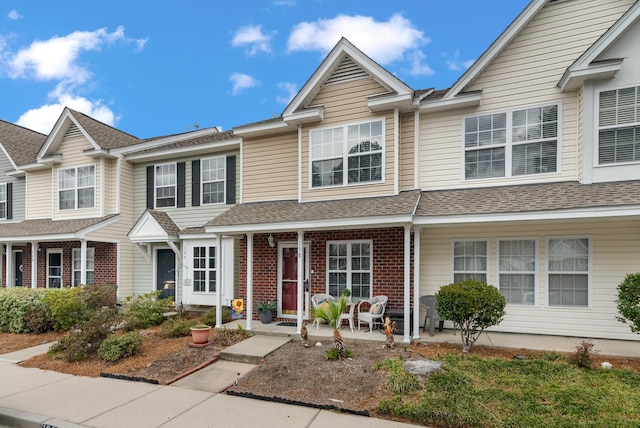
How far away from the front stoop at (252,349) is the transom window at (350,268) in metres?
2.12

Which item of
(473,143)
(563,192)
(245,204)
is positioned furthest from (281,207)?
(563,192)

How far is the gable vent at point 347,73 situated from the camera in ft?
30.2

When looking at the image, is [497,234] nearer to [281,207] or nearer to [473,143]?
[473,143]

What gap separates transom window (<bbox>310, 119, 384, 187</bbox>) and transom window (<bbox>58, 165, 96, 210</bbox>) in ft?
31.4

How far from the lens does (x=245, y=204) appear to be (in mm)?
10695

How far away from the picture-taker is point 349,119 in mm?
9281

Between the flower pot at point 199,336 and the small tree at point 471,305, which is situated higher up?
the small tree at point 471,305

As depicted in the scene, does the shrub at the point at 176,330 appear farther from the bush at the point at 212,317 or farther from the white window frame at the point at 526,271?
the white window frame at the point at 526,271

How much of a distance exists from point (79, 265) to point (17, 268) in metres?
4.46

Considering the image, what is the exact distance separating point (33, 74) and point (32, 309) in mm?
14501

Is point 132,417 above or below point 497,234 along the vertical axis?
below

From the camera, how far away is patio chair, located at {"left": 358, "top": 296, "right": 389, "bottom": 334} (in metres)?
8.23

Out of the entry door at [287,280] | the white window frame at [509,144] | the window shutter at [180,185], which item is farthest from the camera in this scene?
the window shutter at [180,185]

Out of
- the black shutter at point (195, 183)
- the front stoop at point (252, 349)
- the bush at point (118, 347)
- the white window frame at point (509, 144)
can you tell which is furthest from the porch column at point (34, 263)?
the white window frame at point (509, 144)
